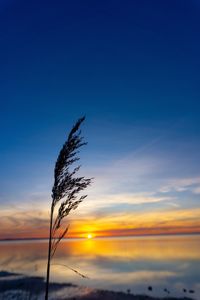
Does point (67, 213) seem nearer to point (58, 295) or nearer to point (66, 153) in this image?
point (66, 153)

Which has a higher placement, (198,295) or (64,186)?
(64,186)

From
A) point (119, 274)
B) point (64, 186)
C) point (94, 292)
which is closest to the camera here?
point (64, 186)

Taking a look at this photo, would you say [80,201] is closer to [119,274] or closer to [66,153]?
[66,153]

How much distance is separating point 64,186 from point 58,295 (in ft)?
84.7

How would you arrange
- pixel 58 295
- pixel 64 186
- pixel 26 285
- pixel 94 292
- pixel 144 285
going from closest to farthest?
pixel 64 186 < pixel 58 295 < pixel 94 292 < pixel 26 285 < pixel 144 285

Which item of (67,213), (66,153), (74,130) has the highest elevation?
(74,130)

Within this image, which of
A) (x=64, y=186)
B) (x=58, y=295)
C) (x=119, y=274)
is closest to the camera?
(x=64, y=186)

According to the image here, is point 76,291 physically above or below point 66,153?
below

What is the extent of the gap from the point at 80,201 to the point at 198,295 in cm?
3142

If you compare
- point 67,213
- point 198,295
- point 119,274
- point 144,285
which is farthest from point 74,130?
point 119,274

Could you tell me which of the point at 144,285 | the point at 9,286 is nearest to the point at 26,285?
the point at 9,286

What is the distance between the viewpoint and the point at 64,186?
4848mm

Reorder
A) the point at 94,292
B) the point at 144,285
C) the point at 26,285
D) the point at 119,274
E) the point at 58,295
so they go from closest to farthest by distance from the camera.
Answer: the point at 58,295
the point at 94,292
the point at 26,285
the point at 144,285
the point at 119,274

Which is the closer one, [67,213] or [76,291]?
[67,213]
